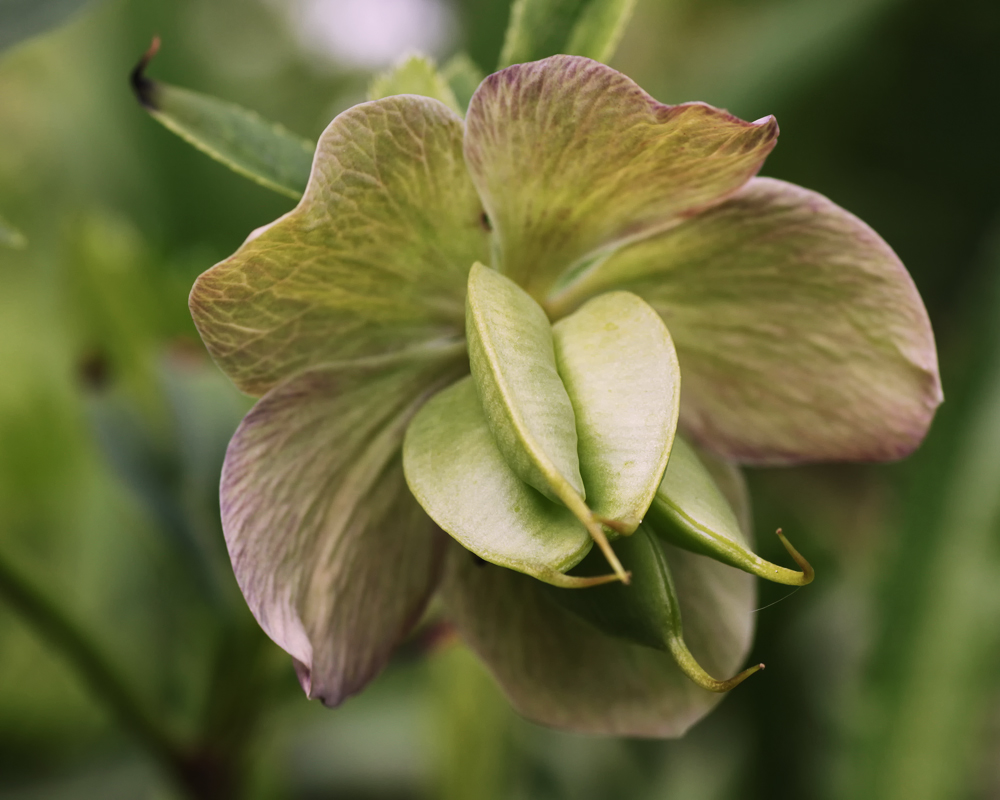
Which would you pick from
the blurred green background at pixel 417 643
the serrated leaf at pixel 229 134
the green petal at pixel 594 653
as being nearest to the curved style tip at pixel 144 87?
the serrated leaf at pixel 229 134

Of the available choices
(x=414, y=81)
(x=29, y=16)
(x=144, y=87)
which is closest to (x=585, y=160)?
(x=414, y=81)

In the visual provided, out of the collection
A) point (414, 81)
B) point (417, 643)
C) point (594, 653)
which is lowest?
point (417, 643)

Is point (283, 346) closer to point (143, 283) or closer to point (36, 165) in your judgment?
point (143, 283)

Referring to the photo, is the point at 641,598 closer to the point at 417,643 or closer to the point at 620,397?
the point at 620,397

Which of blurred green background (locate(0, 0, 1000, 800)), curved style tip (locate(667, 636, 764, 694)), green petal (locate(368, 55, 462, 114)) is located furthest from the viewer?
blurred green background (locate(0, 0, 1000, 800))

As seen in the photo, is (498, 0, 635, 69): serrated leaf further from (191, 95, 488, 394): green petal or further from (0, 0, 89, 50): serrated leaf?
(0, 0, 89, 50): serrated leaf

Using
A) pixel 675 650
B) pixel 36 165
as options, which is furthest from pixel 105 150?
pixel 675 650

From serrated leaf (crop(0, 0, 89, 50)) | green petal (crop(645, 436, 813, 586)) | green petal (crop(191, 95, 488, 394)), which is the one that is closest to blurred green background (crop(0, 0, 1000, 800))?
serrated leaf (crop(0, 0, 89, 50))
